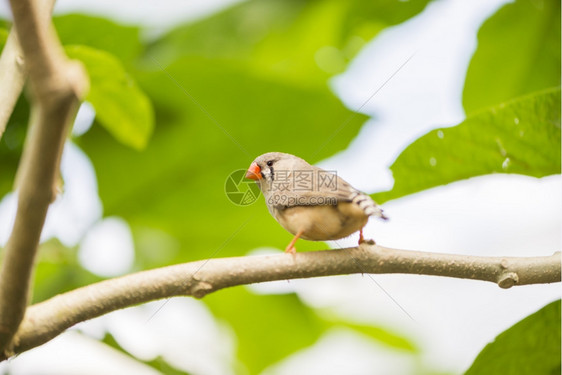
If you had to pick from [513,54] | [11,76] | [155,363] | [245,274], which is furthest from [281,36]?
[245,274]

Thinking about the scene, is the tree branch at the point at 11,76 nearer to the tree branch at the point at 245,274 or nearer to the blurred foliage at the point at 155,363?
the tree branch at the point at 245,274

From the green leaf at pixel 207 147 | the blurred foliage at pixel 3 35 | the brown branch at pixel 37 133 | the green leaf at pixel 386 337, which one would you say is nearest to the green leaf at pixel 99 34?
the green leaf at pixel 207 147

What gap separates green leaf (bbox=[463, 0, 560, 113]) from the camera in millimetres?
1753

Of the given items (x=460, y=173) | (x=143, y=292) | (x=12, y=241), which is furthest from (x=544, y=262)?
(x=12, y=241)

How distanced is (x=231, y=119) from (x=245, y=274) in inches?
42.9

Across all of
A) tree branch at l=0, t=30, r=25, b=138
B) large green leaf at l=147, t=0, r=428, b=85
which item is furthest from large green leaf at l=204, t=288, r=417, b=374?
tree branch at l=0, t=30, r=25, b=138

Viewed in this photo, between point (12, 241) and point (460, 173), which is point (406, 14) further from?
point (12, 241)

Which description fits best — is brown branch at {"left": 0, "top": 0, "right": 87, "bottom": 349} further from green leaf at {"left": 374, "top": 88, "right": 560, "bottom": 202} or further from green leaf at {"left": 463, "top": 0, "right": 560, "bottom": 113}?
green leaf at {"left": 463, "top": 0, "right": 560, "bottom": 113}

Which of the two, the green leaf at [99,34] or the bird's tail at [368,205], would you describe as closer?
the bird's tail at [368,205]

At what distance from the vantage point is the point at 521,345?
1118mm

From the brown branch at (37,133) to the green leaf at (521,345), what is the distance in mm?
770

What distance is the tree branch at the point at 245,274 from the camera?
0.82 m

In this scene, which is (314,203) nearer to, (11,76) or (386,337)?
(11,76)

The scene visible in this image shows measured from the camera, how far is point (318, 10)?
2.09 meters
